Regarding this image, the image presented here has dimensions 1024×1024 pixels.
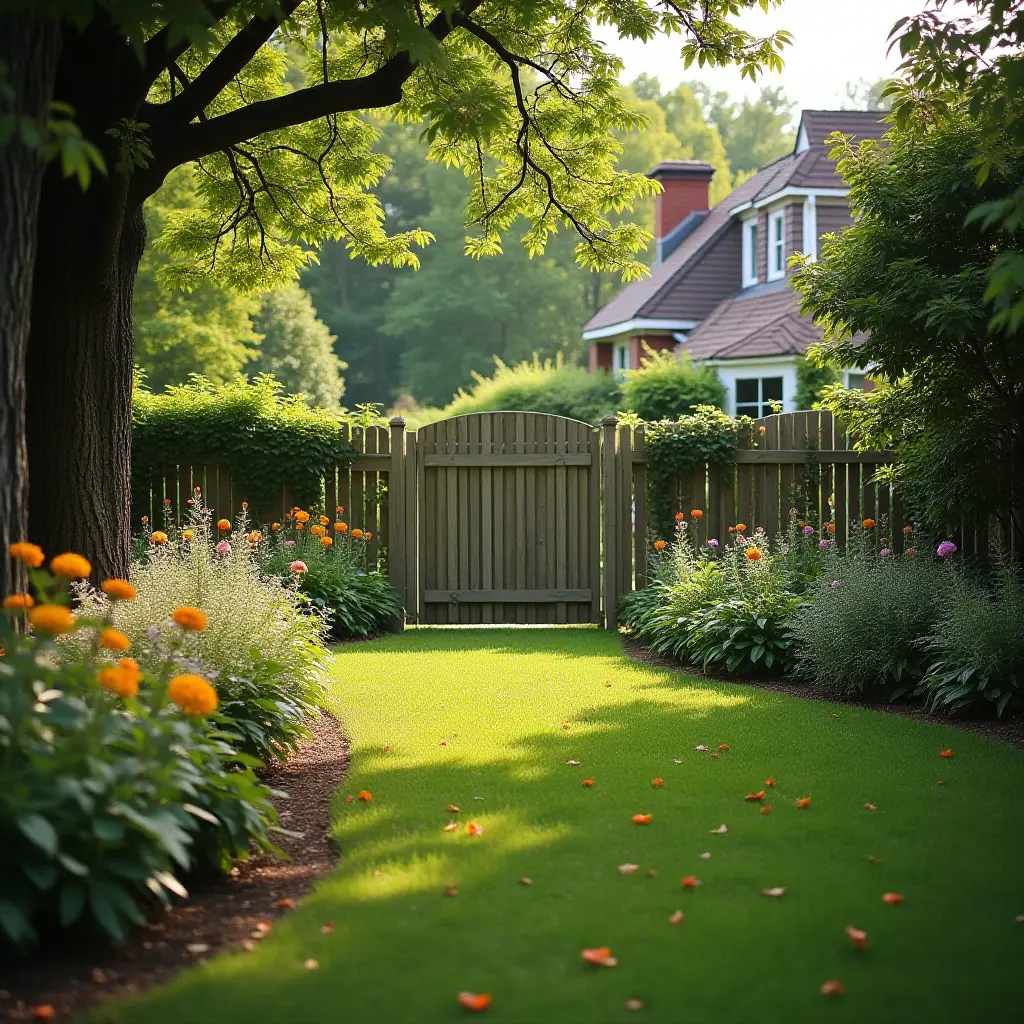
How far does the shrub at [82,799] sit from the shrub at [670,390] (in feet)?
59.0

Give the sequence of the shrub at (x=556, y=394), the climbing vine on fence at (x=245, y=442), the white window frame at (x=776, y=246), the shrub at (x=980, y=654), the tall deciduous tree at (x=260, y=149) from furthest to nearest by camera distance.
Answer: the shrub at (x=556, y=394) < the white window frame at (x=776, y=246) < the climbing vine on fence at (x=245, y=442) < the shrub at (x=980, y=654) < the tall deciduous tree at (x=260, y=149)

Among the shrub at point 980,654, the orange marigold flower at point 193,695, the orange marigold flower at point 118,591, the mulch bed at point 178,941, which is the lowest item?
the mulch bed at point 178,941

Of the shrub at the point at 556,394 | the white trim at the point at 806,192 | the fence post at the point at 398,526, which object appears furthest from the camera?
the shrub at the point at 556,394

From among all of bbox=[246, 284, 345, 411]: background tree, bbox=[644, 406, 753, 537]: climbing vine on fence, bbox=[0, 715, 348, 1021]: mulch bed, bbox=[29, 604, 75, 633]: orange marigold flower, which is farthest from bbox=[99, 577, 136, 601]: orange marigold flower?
bbox=[246, 284, 345, 411]: background tree

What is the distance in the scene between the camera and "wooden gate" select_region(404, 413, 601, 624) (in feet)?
37.4

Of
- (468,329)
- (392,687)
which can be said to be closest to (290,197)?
(392,687)

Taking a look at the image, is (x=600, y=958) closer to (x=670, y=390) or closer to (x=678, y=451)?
(x=678, y=451)

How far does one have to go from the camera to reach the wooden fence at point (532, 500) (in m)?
11.3

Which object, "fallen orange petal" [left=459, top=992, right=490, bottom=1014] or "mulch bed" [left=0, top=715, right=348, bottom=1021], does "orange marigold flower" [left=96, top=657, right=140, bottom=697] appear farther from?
"fallen orange petal" [left=459, top=992, right=490, bottom=1014]

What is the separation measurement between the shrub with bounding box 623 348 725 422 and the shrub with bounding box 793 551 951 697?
44.0 ft

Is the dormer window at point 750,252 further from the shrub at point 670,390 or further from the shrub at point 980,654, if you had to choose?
the shrub at point 980,654

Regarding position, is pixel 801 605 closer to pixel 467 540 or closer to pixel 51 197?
pixel 467 540

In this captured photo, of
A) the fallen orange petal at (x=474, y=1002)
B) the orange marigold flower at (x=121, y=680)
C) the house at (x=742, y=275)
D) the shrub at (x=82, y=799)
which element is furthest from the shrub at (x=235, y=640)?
the house at (x=742, y=275)

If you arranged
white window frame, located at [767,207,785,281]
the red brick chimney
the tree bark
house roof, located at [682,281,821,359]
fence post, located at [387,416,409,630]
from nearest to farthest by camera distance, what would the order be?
the tree bark < fence post, located at [387,416,409,630] < house roof, located at [682,281,821,359] < white window frame, located at [767,207,785,281] < the red brick chimney
